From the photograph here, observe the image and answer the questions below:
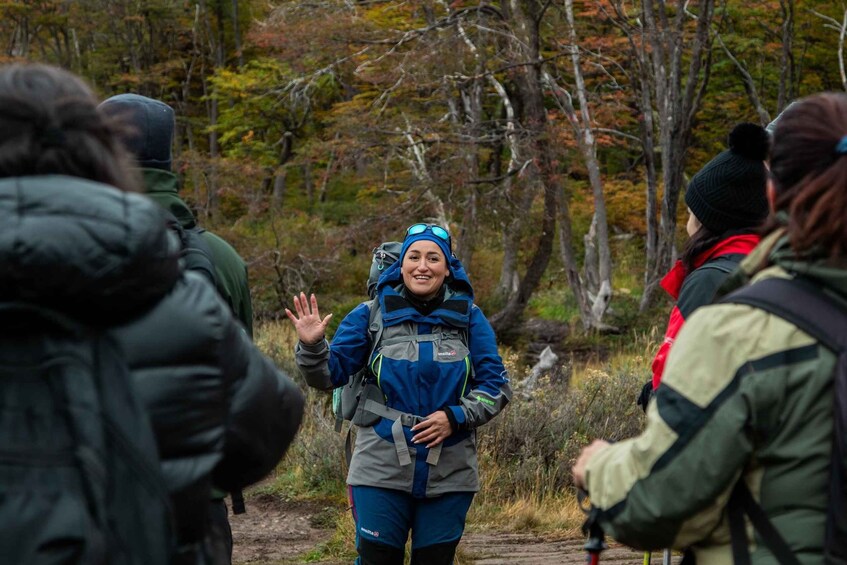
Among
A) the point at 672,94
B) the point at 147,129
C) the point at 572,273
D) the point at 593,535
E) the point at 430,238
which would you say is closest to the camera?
the point at 593,535

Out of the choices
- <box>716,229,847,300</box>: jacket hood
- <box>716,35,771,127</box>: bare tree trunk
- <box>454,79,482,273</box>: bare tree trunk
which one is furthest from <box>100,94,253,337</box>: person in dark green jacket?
<box>454,79,482,273</box>: bare tree trunk

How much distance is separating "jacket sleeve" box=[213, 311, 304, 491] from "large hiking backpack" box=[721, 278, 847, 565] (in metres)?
0.89

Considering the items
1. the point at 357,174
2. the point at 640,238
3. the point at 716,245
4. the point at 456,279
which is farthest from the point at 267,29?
the point at 716,245

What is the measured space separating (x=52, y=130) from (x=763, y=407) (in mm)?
1336

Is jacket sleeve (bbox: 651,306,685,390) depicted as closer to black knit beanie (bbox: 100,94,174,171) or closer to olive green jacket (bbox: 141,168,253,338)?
olive green jacket (bbox: 141,168,253,338)

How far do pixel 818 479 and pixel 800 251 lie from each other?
41 cm

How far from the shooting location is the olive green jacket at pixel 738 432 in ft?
6.40

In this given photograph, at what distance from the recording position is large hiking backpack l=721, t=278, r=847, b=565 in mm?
1928

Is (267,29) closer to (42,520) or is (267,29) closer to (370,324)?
(370,324)

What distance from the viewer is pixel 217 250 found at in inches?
134

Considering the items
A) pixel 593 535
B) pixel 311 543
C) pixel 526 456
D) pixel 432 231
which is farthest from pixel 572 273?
pixel 593 535

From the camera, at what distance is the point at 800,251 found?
2020mm

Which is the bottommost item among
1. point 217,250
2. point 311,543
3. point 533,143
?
point 311,543

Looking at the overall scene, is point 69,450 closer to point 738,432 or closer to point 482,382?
point 738,432
